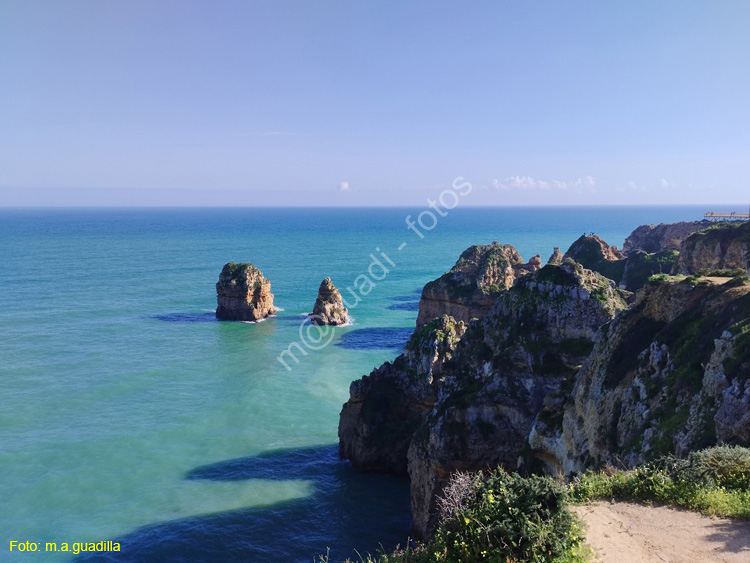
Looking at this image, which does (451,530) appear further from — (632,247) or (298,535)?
(632,247)

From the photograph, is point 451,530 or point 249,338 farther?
point 249,338

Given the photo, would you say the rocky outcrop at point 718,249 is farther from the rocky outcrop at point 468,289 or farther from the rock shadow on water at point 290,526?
the rock shadow on water at point 290,526

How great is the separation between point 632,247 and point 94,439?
116 m

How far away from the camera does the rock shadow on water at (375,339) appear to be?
249ft

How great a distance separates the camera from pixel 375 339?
7956 centimetres

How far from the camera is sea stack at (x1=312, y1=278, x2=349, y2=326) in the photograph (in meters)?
88.2

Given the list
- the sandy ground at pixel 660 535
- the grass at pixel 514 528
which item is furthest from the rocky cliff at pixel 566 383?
the grass at pixel 514 528

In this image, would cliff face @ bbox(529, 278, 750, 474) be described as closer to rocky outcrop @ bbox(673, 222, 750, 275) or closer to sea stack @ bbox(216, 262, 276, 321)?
rocky outcrop @ bbox(673, 222, 750, 275)

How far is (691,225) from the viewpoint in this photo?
97688 mm

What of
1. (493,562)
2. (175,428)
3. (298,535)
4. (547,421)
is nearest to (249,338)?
(175,428)

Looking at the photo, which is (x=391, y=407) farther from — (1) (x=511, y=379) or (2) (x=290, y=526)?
(1) (x=511, y=379)

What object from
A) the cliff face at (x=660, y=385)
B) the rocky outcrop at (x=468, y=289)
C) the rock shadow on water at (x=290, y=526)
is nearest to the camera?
the cliff face at (x=660, y=385)

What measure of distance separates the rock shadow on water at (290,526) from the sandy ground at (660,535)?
2037cm

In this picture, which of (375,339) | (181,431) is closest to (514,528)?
(181,431)
